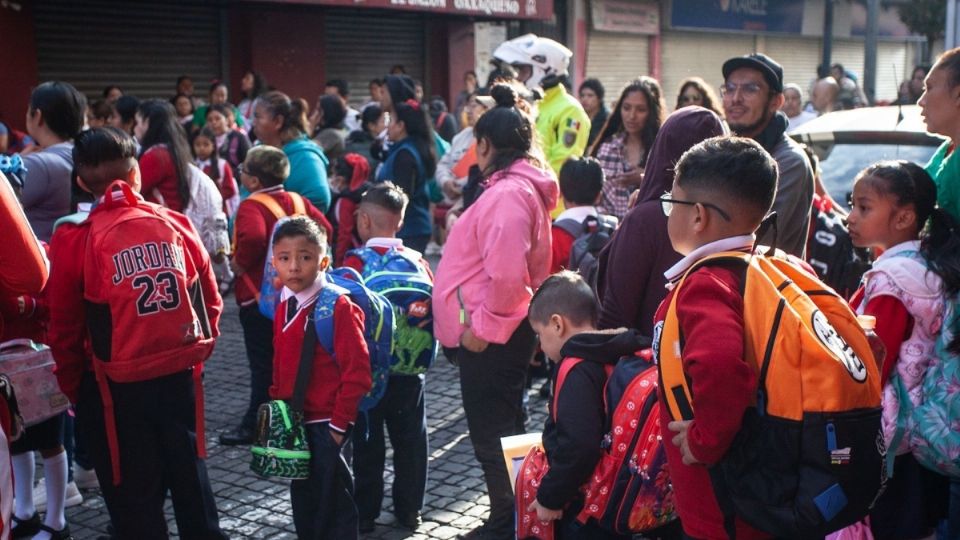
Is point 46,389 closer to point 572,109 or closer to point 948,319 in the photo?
point 948,319

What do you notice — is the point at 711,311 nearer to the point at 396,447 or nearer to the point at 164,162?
the point at 396,447

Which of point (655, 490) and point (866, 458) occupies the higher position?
point (866, 458)

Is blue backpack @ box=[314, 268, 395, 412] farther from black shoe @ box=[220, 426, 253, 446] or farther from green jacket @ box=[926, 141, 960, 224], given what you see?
green jacket @ box=[926, 141, 960, 224]

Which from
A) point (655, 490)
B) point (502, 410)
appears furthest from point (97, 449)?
point (655, 490)

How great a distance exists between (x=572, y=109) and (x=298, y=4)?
343 inches

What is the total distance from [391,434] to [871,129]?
4.05m

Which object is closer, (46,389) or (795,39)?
(46,389)

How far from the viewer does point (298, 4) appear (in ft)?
48.6

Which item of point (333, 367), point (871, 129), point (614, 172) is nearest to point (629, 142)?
point (614, 172)

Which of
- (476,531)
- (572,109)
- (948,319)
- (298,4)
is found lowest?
(476,531)

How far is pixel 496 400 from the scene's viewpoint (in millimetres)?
4457

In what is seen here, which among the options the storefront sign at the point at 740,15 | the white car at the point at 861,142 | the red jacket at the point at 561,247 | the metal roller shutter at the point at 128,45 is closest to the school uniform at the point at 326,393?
the red jacket at the point at 561,247

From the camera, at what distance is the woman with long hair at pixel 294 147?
20.4 feet

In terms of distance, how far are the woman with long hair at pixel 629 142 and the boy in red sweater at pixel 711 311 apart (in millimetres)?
3847
